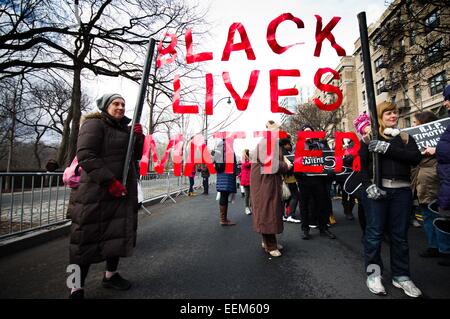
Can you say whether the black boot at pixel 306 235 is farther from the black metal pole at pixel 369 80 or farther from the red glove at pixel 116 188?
the red glove at pixel 116 188

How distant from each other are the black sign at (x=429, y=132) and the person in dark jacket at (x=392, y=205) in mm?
1472

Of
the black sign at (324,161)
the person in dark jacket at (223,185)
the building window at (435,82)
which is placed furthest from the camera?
the building window at (435,82)

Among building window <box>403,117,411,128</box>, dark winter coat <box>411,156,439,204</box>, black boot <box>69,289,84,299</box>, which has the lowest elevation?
black boot <box>69,289,84,299</box>

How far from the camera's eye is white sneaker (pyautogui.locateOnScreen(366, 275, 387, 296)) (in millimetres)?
2127

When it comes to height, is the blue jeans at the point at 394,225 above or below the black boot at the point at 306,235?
above

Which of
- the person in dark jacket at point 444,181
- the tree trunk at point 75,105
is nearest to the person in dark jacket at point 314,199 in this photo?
the person in dark jacket at point 444,181

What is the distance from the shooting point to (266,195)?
10.7 ft

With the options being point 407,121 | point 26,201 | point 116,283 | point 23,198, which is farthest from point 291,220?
point 407,121

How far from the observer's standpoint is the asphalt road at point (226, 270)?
2.23 meters

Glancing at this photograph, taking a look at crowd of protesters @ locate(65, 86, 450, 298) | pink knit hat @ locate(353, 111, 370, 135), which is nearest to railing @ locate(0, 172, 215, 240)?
crowd of protesters @ locate(65, 86, 450, 298)

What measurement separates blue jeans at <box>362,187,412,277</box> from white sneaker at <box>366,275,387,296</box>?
0.44 feet

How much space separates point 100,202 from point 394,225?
2754 millimetres

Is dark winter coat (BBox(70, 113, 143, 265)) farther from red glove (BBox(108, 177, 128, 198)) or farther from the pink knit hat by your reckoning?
the pink knit hat
